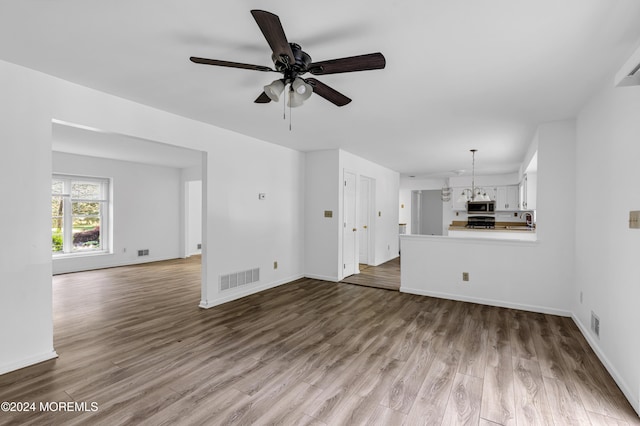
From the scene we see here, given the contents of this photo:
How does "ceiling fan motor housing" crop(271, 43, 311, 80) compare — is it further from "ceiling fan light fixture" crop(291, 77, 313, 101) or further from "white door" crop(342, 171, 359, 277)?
"white door" crop(342, 171, 359, 277)

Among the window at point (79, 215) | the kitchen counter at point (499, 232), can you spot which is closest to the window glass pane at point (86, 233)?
the window at point (79, 215)

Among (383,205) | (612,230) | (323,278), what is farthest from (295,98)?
(383,205)

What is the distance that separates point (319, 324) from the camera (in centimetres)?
348

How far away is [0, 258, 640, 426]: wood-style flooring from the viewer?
1.94 m

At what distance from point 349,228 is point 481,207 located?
509 cm

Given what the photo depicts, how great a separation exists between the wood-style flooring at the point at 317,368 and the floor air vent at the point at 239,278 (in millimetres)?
317

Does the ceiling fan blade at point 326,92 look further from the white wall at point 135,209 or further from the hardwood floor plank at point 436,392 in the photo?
the white wall at point 135,209

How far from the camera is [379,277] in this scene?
5.95m

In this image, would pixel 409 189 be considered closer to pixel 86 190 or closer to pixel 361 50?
pixel 361 50

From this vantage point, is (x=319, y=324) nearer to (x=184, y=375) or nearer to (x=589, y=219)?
(x=184, y=375)

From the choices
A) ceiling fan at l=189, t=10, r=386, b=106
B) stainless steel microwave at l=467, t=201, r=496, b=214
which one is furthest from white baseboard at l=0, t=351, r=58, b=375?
stainless steel microwave at l=467, t=201, r=496, b=214

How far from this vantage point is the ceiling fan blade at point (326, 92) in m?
2.12

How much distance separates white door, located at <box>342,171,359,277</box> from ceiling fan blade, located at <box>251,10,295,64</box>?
4074 millimetres

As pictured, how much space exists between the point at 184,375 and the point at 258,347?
0.69 m
